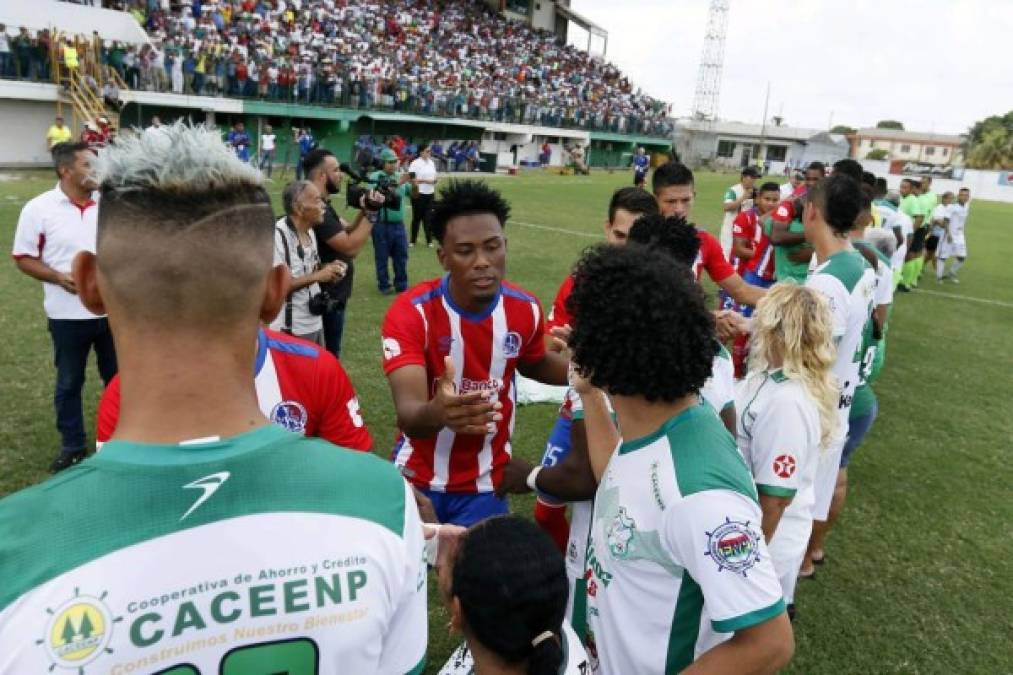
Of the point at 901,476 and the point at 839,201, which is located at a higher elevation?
the point at 839,201

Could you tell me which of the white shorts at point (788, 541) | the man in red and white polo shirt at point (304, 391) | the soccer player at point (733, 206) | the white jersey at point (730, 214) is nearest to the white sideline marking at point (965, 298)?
the soccer player at point (733, 206)

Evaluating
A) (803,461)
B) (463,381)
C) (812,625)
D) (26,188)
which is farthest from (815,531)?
(26,188)

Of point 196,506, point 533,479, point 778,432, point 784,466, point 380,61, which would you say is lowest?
point 533,479

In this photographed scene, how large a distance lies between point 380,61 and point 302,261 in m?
35.5

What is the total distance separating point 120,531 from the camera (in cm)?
105

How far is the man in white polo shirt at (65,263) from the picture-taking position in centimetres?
527

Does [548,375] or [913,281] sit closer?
[548,375]

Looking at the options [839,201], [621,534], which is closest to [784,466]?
[621,534]

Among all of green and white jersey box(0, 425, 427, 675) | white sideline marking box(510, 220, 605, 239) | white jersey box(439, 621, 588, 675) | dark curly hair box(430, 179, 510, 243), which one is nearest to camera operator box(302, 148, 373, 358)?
dark curly hair box(430, 179, 510, 243)

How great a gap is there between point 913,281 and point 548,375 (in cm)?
1501

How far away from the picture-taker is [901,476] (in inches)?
253

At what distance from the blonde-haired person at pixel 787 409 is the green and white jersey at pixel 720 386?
21 centimetres

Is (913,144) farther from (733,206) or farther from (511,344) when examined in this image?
(511,344)

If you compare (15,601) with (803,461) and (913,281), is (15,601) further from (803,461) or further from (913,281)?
(913,281)
